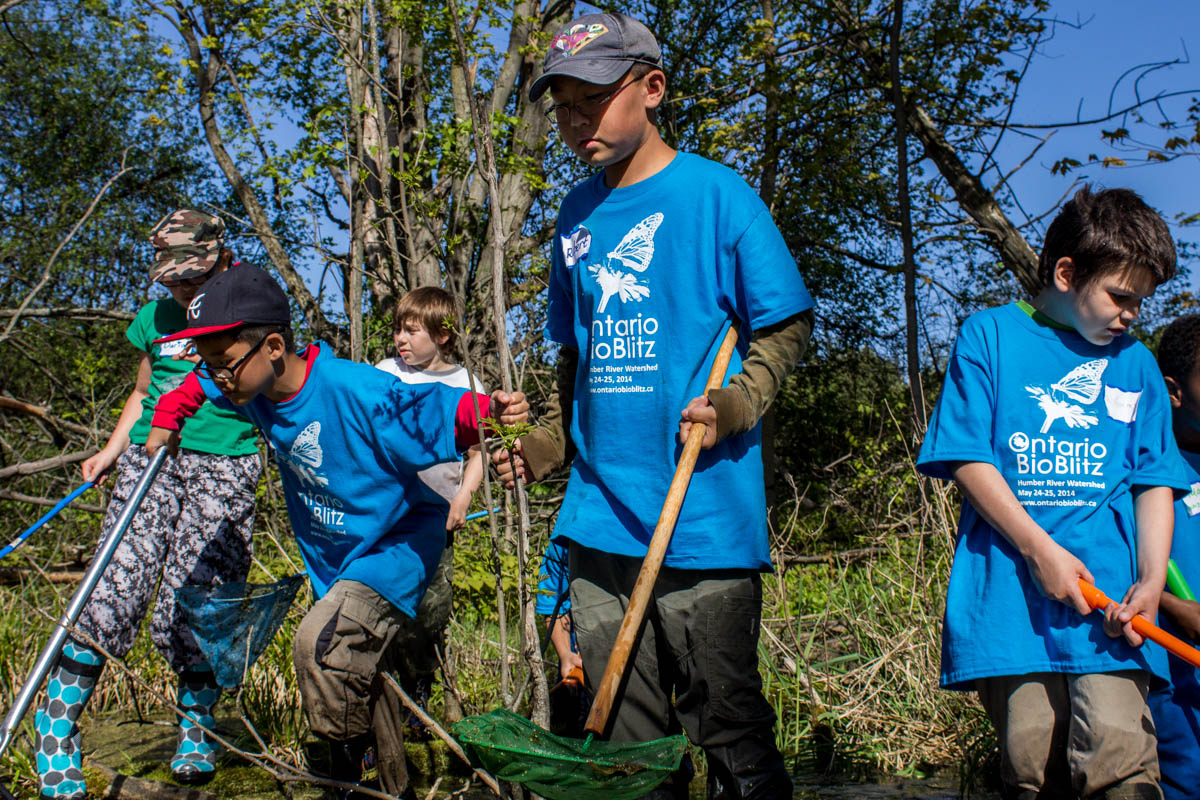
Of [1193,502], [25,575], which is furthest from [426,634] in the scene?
[25,575]

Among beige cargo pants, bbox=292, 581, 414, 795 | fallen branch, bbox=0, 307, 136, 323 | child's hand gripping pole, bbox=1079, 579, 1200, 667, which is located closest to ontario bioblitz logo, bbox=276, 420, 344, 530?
beige cargo pants, bbox=292, 581, 414, 795

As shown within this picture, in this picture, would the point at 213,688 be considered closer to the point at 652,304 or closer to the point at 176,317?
the point at 176,317

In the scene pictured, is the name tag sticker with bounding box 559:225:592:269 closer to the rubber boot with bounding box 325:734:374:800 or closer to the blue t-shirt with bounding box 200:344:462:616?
the blue t-shirt with bounding box 200:344:462:616

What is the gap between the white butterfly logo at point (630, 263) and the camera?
241 cm

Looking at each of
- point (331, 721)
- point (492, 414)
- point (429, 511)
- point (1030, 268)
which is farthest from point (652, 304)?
point (1030, 268)

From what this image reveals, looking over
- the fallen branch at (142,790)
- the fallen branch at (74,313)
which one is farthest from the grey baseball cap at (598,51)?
the fallen branch at (74,313)

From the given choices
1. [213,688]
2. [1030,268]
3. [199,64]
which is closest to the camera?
[213,688]

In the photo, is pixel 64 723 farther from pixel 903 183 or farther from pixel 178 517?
pixel 903 183

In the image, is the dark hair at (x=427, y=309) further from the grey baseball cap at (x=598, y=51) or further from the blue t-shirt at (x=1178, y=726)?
the blue t-shirt at (x=1178, y=726)

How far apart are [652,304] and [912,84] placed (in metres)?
7.22

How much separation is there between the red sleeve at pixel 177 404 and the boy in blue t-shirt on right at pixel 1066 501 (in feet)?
7.60

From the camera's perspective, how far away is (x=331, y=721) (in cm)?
291

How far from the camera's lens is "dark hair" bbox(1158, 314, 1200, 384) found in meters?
2.90

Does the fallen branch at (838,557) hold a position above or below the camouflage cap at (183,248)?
below
